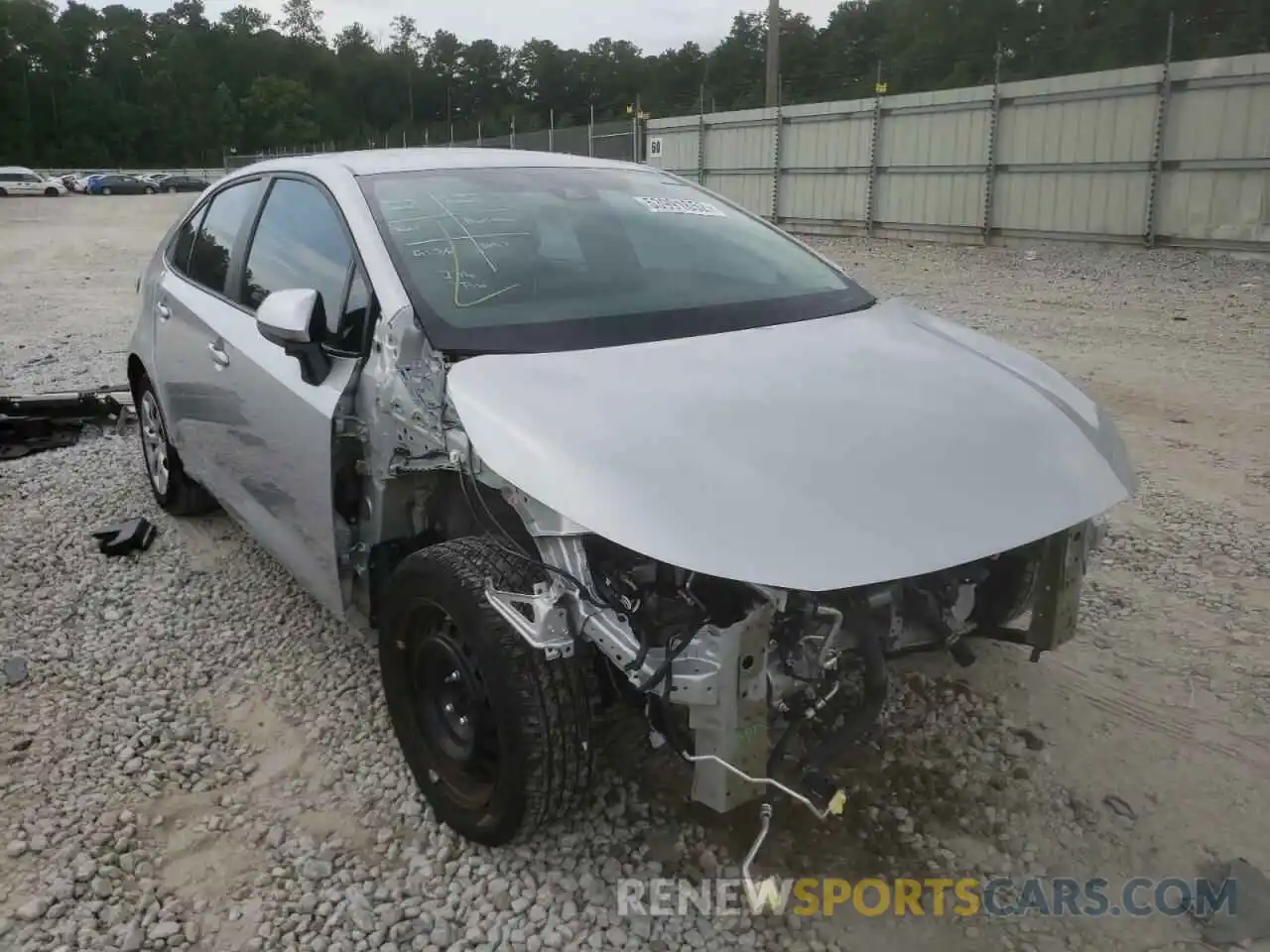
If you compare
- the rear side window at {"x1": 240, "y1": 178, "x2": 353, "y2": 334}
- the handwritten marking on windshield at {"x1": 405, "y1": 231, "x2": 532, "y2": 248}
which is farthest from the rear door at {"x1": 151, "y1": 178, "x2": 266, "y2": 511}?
the handwritten marking on windshield at {"x1": 405, "y1": 231, "x2": 532, "y2": 248}

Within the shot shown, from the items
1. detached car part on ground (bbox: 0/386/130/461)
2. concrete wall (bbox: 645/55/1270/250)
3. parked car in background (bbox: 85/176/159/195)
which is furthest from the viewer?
parked car in background (bbox: 85/176/159/195)

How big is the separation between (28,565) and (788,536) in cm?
386

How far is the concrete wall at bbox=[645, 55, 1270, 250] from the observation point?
13.5 metres

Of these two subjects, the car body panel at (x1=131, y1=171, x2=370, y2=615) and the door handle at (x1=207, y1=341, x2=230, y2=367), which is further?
the door handle at (x1=207, y1=341, x2=230, y2=367)

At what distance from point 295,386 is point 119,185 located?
5829 centimetres

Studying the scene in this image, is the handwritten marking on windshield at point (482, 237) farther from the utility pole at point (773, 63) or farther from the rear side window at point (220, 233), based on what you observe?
the utility pole at point (773, 63)

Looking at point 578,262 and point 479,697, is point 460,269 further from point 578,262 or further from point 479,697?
point 479,697

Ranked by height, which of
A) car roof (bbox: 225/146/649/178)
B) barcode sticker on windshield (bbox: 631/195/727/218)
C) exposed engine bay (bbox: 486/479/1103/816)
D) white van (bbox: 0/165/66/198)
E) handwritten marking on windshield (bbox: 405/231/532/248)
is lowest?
exposed engine bay (bbox: 486/479/1103/816)

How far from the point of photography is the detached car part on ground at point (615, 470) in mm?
2291

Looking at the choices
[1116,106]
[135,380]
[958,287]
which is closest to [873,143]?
[1116,106]

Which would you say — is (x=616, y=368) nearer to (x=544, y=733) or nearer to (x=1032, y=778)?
(x=544, y=733)

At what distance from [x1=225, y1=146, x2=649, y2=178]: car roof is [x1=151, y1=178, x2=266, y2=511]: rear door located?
→ 12.6 inches

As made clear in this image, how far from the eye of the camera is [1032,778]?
10.0 feet

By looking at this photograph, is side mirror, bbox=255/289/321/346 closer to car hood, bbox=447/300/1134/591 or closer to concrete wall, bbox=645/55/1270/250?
car hood, bbox=447/300/1134/591
